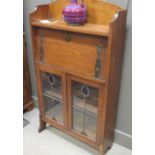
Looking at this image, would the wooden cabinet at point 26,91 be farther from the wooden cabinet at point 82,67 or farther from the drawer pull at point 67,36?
the drawer pull at point 67,36

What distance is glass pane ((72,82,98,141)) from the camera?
1487mm

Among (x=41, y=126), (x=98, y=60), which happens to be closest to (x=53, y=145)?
(x=41, y=126)

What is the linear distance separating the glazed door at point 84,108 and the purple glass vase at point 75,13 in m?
0.42

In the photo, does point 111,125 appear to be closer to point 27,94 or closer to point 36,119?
point 36,119

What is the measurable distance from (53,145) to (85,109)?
53cm

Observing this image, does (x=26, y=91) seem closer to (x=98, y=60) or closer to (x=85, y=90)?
(x=85, y=90)

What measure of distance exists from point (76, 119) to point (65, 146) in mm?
310

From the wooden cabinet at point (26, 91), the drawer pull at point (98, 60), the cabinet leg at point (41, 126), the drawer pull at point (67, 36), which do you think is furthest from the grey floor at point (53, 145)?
the drawer pull at point (67, 36)

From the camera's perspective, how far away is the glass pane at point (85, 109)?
1487 millimetres

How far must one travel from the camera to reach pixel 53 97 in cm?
174

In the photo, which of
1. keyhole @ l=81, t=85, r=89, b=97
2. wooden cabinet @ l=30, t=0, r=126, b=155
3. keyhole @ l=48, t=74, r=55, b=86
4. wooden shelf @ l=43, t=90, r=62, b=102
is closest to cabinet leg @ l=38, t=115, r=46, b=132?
wooden cabinet @ l=30, t=0, r=126, b=155
